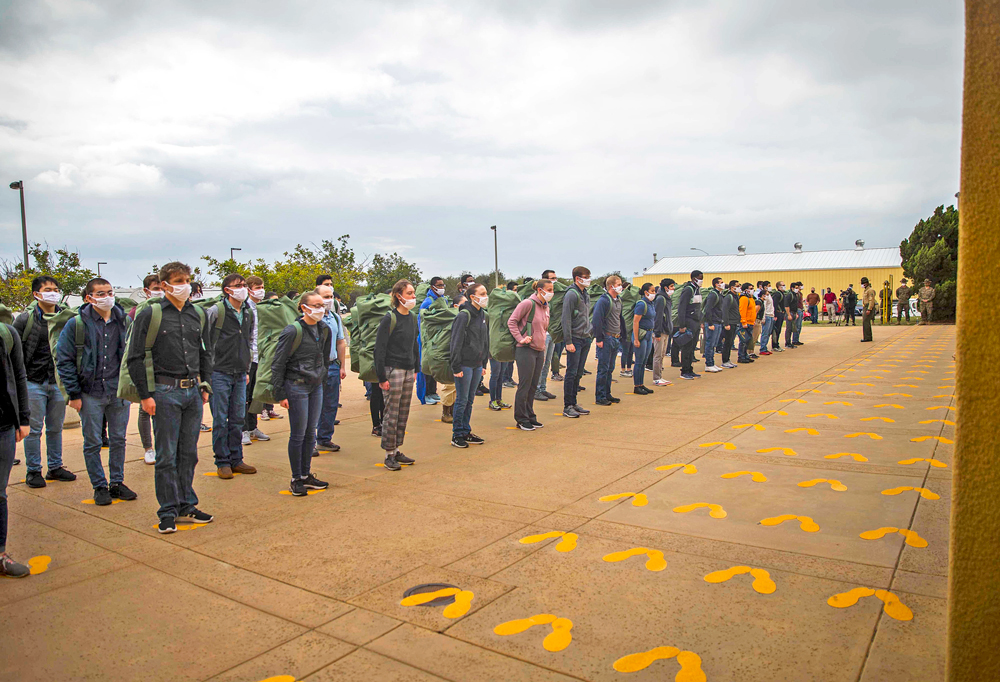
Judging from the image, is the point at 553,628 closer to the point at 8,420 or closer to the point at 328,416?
the point at 8,420

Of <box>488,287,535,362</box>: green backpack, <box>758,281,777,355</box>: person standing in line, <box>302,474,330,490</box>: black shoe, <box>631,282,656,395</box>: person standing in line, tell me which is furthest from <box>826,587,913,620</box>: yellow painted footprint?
<box>758,281,777,355</box>: person standing in line

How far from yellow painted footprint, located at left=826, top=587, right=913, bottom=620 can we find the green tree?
93.7 feet

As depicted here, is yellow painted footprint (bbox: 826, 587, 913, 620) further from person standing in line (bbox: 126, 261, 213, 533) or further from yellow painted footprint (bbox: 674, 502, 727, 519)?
person standing in line (bbox: 126, 261, 213, 533)

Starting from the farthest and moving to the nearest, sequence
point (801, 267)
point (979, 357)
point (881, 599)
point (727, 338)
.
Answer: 1. point (801, 267)
2. point (727, 338)
3. point (881, 599)
4. point (979, 357)

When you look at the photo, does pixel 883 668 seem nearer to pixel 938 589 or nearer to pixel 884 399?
pixel 938 589

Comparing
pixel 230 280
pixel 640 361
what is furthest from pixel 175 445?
pixel 640 361

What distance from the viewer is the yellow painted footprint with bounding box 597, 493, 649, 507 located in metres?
5.24

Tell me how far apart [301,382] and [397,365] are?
110cm

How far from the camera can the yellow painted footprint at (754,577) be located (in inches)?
144

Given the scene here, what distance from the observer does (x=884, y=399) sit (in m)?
9.58

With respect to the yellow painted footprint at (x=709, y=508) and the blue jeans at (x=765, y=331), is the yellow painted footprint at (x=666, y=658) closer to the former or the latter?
the yellow painted footprint at (x=709, y=508)

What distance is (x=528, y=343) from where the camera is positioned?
8.54m

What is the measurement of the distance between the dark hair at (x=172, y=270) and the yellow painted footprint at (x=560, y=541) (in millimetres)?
3233

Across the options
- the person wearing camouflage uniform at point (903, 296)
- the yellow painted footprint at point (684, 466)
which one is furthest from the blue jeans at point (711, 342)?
the person wearing camouflage uniform at point (903, 296)
